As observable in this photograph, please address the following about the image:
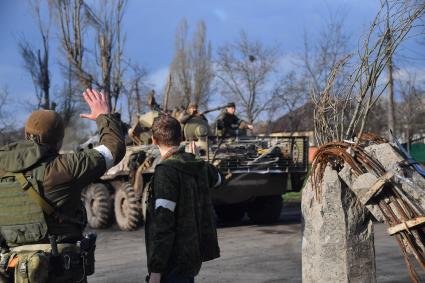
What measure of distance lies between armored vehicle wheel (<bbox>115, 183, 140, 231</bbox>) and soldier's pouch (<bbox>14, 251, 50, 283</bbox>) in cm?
889

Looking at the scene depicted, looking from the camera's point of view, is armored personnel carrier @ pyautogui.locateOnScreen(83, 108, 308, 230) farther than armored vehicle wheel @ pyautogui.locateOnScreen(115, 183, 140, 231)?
No

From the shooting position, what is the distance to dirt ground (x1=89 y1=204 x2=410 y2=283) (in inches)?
278

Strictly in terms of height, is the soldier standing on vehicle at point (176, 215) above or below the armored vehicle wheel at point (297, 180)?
above

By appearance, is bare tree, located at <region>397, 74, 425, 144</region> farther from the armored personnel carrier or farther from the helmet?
the helmet

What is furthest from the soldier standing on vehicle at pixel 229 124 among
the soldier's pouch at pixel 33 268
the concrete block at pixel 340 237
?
the soldier's pouch at pixel 33 268

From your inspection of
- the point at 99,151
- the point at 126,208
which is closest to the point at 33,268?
the point at 99,151

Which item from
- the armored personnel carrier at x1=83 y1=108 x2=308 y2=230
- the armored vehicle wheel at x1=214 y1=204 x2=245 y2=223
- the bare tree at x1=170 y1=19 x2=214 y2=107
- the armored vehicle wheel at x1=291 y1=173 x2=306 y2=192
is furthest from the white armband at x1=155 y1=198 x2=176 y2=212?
the bare tree at x1=170 y1=19 x2=214 y2=107

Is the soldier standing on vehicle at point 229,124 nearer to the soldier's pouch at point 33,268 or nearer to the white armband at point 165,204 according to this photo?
the white armband at point 165,204

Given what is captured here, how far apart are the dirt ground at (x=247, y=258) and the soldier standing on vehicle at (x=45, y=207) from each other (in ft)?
12.2

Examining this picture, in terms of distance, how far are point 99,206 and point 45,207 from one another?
33.2ft

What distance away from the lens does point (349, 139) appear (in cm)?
409

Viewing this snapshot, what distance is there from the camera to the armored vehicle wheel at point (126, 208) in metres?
12.2

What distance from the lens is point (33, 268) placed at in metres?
3.21

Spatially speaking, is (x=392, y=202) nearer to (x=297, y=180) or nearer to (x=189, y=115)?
(x=297, y=180)
